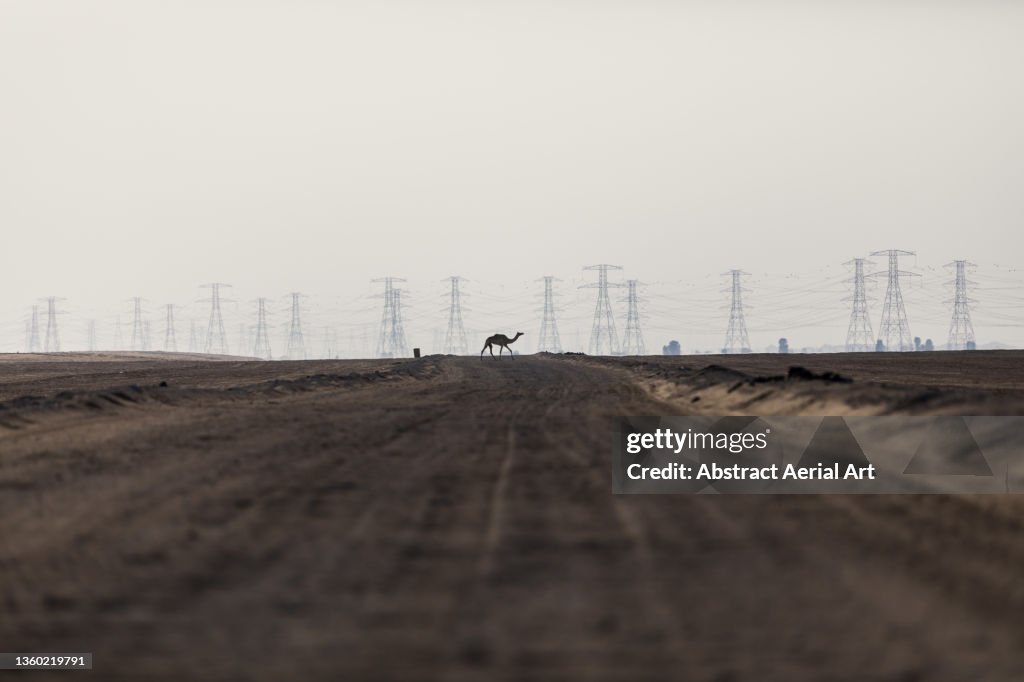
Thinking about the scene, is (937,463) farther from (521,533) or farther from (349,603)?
(349,603)

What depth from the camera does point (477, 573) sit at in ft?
25.4

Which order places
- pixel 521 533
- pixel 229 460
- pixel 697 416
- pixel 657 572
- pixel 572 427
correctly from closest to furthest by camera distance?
pixel 657 572 → pixel 521 533 → pixel 229 460 → pixel 572 427 → pixel 697 416

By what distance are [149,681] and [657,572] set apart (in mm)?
3304

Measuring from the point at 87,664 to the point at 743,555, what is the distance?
→ 4.29 m

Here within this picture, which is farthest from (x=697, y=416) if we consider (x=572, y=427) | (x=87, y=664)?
(x=87, y=664)

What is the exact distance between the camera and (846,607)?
6.79 m

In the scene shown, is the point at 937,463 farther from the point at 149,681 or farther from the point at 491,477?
the point at 149,681

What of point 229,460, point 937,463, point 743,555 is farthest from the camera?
point 229,460

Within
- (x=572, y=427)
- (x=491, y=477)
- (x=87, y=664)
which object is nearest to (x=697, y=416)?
(x=572, y=427)

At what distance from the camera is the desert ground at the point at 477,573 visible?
5922 millimetres

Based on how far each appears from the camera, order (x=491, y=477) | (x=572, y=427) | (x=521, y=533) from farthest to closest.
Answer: (x=572, y=427)
(x=491, y=477)
(x=521, y=533)

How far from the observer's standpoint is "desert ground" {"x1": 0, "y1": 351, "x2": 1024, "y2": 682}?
5.92 m

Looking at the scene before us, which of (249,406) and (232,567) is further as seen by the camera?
(249,406)

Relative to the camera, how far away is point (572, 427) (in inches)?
735
